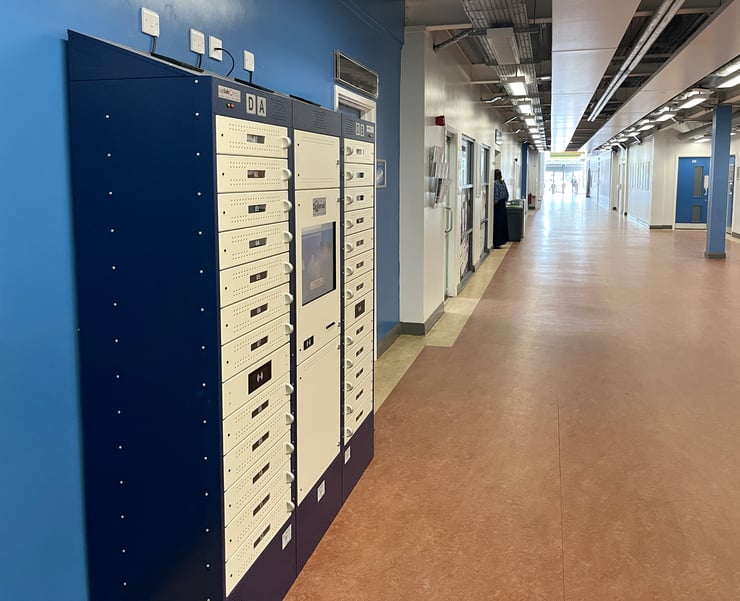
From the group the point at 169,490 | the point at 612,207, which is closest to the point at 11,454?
the point at 169,490

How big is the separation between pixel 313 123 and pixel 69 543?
5.67ft

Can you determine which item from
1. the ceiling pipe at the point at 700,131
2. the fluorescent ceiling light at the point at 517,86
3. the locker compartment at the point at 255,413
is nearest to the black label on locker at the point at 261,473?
the locker compartment at the point at 255,413

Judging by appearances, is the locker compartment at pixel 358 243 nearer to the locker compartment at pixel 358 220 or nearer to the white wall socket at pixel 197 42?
the locker compartment at pixel 358 220

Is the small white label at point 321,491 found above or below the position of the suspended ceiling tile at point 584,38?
below

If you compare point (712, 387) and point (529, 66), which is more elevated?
point (529, 66)

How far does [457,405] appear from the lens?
Result: 15.7 feet

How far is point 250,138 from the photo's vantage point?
2174 mm

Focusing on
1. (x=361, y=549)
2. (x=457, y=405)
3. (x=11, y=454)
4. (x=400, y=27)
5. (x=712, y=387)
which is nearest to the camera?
(x=11, y=454)

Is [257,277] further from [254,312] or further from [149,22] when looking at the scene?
[149,22]

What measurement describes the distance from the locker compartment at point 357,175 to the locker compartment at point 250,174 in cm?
70

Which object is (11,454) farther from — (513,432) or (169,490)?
(513,432)

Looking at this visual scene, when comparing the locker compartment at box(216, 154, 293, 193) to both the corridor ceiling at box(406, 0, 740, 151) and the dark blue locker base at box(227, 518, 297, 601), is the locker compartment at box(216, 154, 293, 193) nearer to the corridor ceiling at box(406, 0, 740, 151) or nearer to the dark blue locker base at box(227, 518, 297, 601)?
the dark blue locker base at box(227, 518, 297, 601)

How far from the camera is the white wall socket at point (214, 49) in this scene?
2.84m

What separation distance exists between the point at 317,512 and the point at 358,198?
4.82 feet
